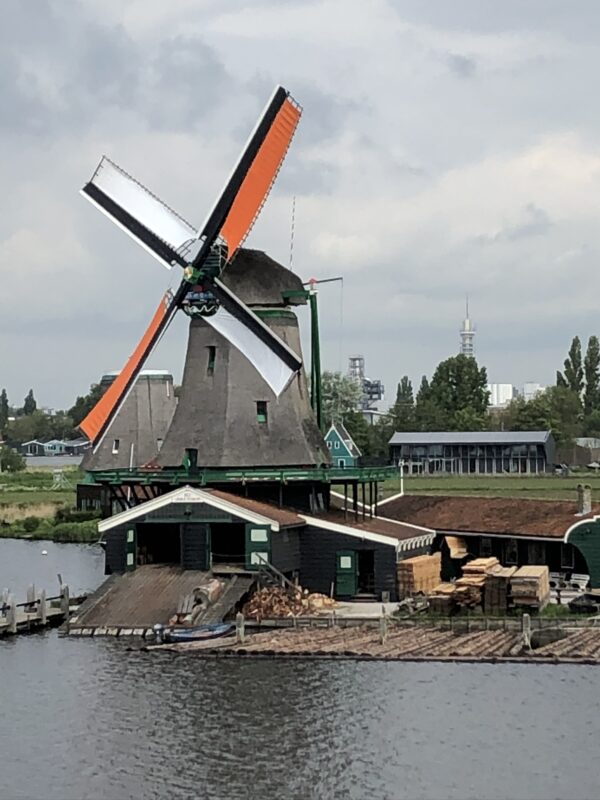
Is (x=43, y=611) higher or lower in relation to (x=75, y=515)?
lower

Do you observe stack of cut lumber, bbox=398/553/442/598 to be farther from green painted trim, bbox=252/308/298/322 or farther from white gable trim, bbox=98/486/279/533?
green painted trim, bbox=252/308/298/322

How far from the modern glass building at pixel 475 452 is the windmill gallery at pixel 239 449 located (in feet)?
236

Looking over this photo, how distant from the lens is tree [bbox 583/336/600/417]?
463 feet

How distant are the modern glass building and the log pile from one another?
7607cm

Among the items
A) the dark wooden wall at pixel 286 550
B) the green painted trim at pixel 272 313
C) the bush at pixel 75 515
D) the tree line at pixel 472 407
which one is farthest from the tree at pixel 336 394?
the dark wooden wall at pixel 286 550

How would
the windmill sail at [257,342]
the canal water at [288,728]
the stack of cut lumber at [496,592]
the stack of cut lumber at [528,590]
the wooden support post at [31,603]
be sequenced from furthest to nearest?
1. the windmill sail at [257,342]
2. the wooden support post at [31,603]
3. the stack of cut lumber at [496,592]
4. the stack of cut lumber at [528,590]
5. the canal water at [288,728]

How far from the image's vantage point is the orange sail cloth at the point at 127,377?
4506cm

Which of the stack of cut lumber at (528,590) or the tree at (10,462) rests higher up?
the tree at (10,462)

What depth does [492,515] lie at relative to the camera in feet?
151

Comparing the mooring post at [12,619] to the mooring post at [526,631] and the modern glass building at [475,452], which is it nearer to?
the mooring post at [526,631]

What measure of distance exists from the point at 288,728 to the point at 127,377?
70.4 ft

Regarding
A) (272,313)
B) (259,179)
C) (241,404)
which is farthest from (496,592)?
(259,179)

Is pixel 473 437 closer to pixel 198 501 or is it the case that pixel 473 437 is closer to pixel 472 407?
pixel 472 407

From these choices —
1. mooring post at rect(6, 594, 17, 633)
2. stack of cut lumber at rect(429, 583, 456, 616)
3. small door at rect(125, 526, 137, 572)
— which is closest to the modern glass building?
small door at rect(125, 526, 137, 572)
